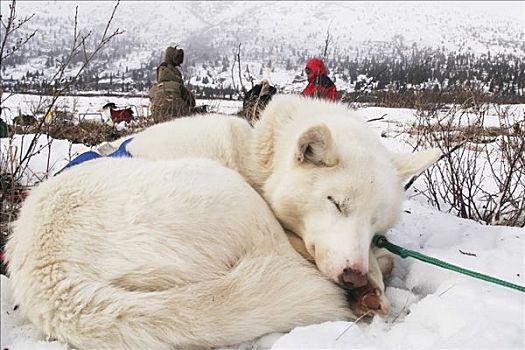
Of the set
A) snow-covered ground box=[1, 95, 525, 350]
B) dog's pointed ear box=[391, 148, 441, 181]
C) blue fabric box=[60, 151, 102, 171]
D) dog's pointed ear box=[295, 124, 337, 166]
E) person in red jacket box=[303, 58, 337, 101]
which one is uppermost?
person in red jacket box=[303, 58, 337, 101]

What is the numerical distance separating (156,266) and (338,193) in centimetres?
111

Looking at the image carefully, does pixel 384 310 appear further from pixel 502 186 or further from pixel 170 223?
pixel 502 186

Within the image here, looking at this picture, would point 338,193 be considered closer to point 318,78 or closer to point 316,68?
point 318,78

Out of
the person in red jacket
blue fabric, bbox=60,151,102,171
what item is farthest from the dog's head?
the person in red jacket

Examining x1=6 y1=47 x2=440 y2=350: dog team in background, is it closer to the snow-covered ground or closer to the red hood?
the snow-covered ground

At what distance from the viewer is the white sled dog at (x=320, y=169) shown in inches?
95.6

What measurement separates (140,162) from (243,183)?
0.61m

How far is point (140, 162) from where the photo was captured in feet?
8.62

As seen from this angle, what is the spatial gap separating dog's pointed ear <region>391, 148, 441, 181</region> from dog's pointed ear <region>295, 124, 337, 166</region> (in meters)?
0.57

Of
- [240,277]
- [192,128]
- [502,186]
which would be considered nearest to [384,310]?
[240,277]

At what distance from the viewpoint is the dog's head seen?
2418 mm

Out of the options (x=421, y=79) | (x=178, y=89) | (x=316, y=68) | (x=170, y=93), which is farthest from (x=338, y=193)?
(x=421, y=79)

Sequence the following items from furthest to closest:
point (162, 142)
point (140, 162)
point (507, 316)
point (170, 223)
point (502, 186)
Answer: point (502, 186), point (162, 142), point (140, 162), point (170, 223), point (507, 316)

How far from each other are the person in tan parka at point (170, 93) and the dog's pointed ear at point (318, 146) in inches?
214
